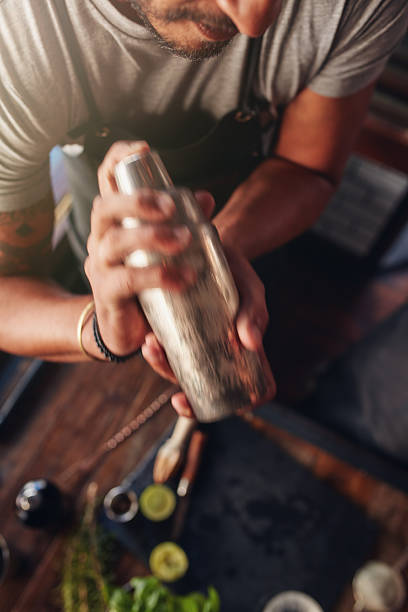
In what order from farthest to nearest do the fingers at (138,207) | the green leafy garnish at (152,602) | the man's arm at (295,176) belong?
the green leafy garnish at (152,602), the man's arm at (295,176), the fingers at (138,207)

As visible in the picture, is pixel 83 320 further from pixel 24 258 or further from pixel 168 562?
pixel 168 562

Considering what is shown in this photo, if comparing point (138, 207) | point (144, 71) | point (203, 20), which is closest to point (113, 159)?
point (138, 207)

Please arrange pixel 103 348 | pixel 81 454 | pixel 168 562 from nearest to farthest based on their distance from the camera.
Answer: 1. pixel 103 348
2. pixel 168 562
3. pixel 81 454

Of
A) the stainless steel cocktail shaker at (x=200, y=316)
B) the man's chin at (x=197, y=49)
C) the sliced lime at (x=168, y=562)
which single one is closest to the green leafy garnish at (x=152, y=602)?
the sliced lime at (x=168, y=562)

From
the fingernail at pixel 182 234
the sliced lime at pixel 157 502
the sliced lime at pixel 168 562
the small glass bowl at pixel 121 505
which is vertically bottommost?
the sliced lime at pixel 168 562

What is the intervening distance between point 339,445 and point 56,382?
43.3 inches

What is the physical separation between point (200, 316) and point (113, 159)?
0.24m

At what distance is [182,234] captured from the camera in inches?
23.1

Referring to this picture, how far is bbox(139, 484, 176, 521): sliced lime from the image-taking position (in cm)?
152

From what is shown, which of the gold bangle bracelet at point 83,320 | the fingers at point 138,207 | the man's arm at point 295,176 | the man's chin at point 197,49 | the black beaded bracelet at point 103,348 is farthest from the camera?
the man's arm at point 295,176

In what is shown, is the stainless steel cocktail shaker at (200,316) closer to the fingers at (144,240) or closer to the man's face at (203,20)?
the fingers at (144,240)

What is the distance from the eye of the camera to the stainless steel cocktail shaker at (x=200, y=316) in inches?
23.8

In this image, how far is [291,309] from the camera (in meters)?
2.60

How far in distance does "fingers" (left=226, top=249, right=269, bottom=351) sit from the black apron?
1.30ft
